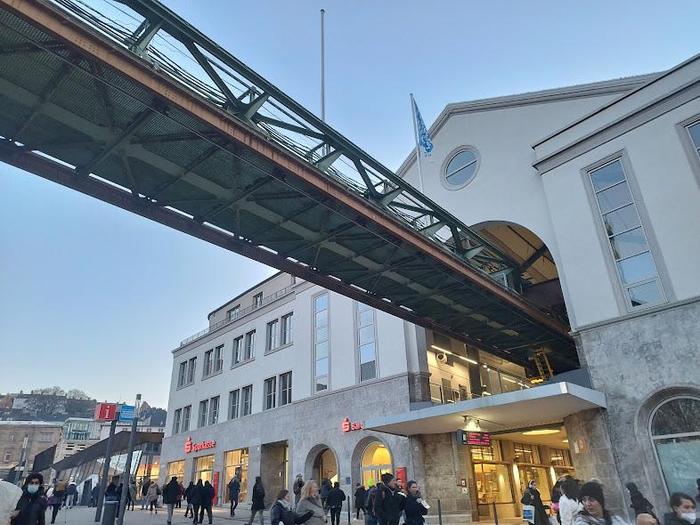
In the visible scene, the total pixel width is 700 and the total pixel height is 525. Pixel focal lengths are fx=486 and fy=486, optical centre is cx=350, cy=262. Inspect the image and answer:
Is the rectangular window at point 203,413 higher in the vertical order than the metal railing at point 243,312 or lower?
lower

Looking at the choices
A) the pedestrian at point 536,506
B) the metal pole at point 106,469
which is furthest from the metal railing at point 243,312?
the pedestrian at point 536,506

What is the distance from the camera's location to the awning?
14.6 m

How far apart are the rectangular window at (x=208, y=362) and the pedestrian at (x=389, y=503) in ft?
106

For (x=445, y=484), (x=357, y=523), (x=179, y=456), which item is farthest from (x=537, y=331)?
(x=179, y=456)

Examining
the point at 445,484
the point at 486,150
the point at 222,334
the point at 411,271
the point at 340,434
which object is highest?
the point at 486,150

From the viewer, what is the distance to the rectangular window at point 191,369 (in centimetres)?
4122

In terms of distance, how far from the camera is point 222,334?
127 feet

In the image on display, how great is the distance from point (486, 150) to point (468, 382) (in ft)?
40.8

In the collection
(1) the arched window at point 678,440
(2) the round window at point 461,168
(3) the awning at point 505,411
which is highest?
(2) the round window at point 461,168

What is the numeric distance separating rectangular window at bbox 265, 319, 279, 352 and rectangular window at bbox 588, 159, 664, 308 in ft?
71.2

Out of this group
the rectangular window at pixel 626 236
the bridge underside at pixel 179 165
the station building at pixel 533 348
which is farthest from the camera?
the rectangular window at pixel 626 236

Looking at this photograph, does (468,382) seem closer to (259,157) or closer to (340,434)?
(340,434)

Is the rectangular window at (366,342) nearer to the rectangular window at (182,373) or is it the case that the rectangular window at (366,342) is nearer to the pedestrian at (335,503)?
the pedestrian at (335,503)

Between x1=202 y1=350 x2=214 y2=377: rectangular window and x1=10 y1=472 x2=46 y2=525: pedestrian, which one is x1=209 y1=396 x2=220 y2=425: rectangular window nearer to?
x1=202 y1=350 x2=214 y2=377: rectangular window
